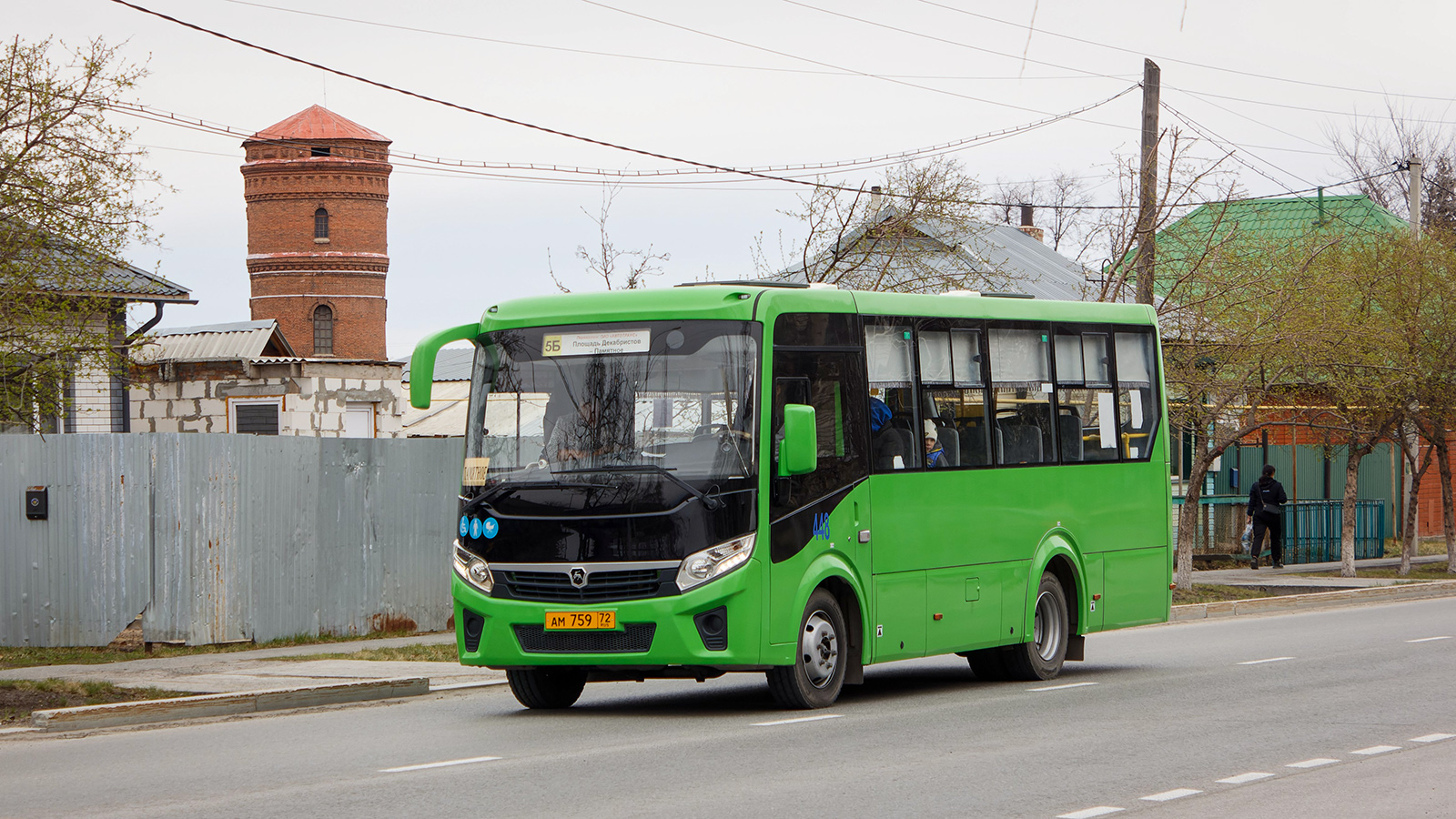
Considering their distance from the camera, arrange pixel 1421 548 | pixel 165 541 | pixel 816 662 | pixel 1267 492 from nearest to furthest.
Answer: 1. pixel 816 662
2. pixel 165 541
3. pixel 1267 492
4. pixel 1421 548

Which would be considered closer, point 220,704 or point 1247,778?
point 1247,778

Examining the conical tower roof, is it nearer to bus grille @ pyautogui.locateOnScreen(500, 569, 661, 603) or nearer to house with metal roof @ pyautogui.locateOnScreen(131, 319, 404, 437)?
house with metal roof @ pyautogui.locateOnScreen(131, 319, 404, 437)

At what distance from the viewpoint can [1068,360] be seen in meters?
14.9

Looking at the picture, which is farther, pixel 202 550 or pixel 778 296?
pixel 202 550

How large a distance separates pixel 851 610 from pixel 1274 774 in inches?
156

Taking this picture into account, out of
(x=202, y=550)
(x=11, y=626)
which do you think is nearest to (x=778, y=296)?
(x=202, y=550)

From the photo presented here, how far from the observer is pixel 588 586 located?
11617 mm

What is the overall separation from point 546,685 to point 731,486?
2405 millimetres

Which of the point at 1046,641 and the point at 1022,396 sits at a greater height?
the point at 1022,396

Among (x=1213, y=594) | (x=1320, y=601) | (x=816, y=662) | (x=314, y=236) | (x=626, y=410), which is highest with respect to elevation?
(x=314, y=236)

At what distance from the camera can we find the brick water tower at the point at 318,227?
230 feet

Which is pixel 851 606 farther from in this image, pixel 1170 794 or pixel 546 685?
pixel 1170 794

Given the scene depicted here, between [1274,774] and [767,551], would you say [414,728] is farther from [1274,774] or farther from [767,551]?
[1274,774]

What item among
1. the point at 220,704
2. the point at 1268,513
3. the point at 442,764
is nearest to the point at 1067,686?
the point at 442,764
